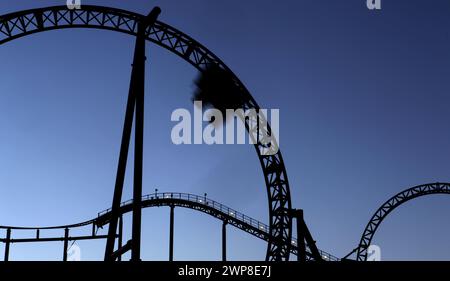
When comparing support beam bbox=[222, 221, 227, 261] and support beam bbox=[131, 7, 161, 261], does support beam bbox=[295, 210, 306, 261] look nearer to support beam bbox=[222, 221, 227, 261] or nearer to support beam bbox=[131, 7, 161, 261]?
support beam bbox=[131, 7, 161, 261]

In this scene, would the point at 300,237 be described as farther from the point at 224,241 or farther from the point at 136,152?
the point at 224,241

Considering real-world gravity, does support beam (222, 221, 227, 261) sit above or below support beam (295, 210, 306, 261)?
above

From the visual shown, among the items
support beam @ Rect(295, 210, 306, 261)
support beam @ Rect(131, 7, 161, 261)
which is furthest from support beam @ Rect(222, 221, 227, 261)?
support beam @ Rect(131, 7, 161, 261)

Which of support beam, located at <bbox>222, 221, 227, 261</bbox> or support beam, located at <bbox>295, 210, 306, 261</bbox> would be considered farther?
support beam, located at <bbox>222, 221, 227, 261</bbox>

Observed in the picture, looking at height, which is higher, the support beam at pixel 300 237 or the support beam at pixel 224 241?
the support beam at pixel 224 241

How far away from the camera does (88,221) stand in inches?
1273

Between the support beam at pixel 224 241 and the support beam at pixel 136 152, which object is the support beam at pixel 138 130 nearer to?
the support beam at pixel 136 152

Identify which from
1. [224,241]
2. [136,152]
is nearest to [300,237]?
[136,152]

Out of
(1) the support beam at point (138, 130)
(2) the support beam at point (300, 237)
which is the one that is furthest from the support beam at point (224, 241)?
(1) the support beam at point (138, 130)

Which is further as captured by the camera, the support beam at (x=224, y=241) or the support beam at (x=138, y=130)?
the support beam at (x=224, y=241)

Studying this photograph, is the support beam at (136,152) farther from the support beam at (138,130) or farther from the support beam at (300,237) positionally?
the support beam at (300,237)
